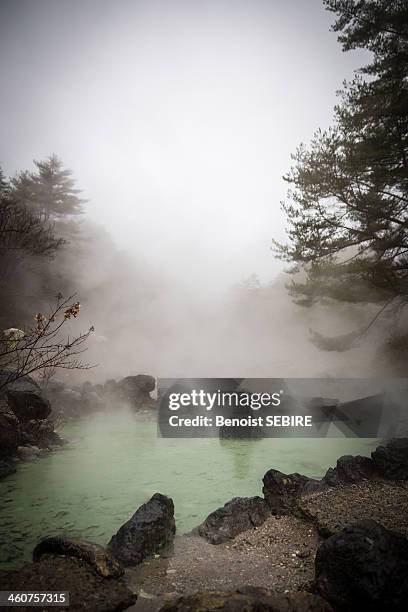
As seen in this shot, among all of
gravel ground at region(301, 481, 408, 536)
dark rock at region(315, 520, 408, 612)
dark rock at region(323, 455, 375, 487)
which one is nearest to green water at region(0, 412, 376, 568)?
dark rock at region(323, 455, 375, 487)

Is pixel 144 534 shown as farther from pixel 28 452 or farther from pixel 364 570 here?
pixel 28 452

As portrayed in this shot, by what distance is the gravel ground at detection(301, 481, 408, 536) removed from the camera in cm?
429

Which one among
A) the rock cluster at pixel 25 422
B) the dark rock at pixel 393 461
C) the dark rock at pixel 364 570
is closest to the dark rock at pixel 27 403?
the rock cluster at pixel 25 422

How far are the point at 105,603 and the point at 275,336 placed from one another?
27743 millimetres

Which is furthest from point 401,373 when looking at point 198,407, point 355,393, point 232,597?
point 232,597

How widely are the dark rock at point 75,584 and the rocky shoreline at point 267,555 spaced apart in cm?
1

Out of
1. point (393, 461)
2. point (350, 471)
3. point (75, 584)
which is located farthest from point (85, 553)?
point (393, 461)

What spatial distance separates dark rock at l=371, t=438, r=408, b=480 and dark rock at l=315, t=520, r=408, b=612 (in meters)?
3.05

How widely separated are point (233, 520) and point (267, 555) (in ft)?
3.10

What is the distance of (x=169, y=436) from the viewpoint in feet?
38.3

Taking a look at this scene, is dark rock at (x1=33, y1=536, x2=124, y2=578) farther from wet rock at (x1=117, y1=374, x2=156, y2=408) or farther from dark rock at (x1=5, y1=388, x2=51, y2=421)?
wet rock at (x1=117, y1=374, x2=156, y2=408)

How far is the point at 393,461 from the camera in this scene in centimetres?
596

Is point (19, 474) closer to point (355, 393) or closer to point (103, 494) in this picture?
point (103, 494)

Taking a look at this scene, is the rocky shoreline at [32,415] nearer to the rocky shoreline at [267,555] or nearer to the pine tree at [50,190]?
the rocky shoreline at [267,555]
